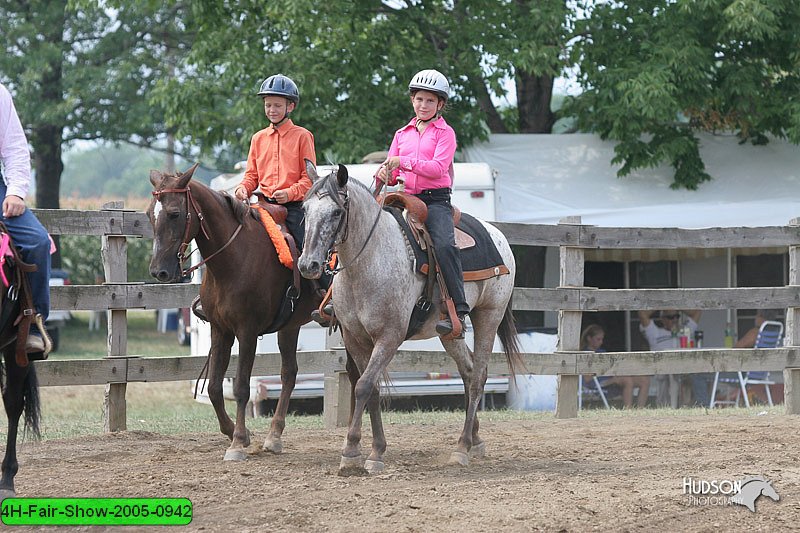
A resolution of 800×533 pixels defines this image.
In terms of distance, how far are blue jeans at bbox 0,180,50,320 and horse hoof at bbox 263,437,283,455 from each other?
2291mm

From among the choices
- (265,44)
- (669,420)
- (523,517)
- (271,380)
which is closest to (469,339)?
(271,380)

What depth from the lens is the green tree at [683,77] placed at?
1416cm

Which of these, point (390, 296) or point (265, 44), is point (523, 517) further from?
point (265, 44)

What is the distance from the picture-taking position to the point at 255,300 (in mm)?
7410

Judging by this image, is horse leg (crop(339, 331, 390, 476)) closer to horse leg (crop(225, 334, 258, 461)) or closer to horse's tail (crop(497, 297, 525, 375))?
horse leg (crop(225, 334, 258, 461))

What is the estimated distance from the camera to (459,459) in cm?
716

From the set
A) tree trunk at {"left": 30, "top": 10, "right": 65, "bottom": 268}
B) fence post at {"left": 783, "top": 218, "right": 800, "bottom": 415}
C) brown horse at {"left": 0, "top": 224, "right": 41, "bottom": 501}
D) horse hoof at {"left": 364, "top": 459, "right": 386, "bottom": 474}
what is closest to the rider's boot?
horse hoof at {"left": 364, "top": 459, "right": 386, "bottom": 474}

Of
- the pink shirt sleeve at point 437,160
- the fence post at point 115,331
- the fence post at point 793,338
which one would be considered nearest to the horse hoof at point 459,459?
the pink shirt sleeve at point 437,160

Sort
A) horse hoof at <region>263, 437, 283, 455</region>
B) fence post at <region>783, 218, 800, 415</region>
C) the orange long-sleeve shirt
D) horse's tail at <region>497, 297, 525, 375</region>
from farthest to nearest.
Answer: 1. fence post at <region>783, 218, 800, 415</region>
2. horse's tail at <region>497, 297, 525, 375</region>
3. the orange long-sleeve shirt
4. horse hoof at <region>263, 437, 283, 455</region>

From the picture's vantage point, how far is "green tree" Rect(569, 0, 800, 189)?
46.5 ft

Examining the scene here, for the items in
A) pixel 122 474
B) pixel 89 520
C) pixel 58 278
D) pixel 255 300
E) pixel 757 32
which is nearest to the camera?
pixel 89 520

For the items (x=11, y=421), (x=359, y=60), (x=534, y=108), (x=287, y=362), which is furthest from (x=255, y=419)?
(x=534, y=108)

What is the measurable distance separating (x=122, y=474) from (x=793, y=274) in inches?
284

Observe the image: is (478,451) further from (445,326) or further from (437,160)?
(437,160)
